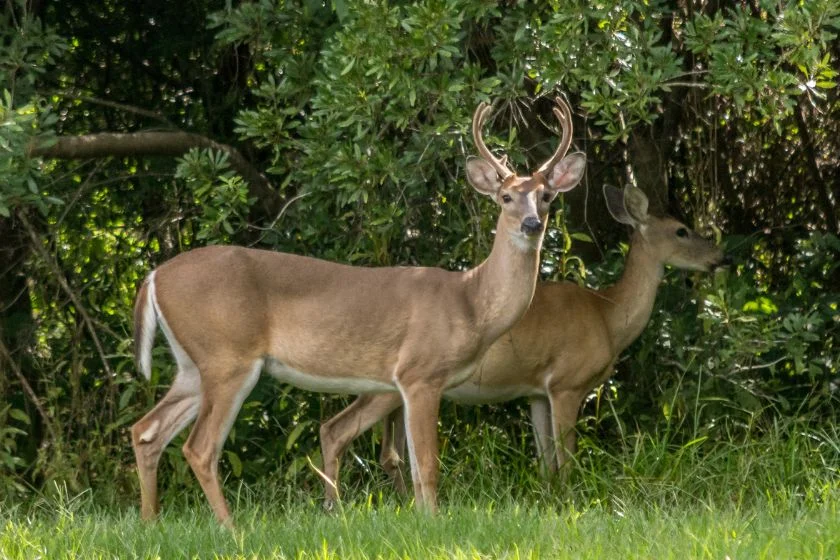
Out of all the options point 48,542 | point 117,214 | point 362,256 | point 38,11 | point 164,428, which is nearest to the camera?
point 48,542

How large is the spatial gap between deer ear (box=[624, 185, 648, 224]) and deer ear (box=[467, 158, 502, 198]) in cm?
152

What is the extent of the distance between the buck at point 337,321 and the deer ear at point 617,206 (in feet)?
4.43

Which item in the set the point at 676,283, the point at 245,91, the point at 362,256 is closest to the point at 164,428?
the point at 362,256

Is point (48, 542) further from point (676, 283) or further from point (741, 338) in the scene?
point (676, 283)

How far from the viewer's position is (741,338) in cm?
679

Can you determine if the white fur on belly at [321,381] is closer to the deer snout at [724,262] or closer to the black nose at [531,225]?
the black nose at [531,225]

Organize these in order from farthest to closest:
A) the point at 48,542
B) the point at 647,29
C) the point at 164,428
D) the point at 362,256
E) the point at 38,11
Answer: the point at 38,11, the point at 362,256, the point at 164,428, the point at 647,29, the point at 48,542

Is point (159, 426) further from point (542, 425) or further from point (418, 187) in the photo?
point (542, 425)

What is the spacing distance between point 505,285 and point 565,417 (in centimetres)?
114

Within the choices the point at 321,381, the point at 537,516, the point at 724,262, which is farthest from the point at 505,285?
the point at 724,262

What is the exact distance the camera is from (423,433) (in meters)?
6.45

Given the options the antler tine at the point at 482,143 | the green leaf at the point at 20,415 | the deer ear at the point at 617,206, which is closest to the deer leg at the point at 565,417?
the deer ear at the point at 617,206

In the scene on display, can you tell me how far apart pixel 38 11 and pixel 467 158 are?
2.63 meters

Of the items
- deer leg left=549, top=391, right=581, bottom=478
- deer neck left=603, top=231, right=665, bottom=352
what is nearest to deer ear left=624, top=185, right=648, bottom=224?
deer neck left=603, top=231, right=665, bottom=352
